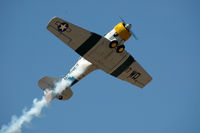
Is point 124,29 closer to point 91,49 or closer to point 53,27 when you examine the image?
point 91,49

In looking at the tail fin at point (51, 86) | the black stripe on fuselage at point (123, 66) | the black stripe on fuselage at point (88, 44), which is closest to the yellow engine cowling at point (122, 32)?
Result: the black stripe on fuselage at point (88, 44)

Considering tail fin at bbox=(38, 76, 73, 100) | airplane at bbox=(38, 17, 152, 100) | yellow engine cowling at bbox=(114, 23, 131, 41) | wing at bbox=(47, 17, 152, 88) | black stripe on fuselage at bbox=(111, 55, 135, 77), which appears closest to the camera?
wing at bbox=(47, 17, 152, 88)

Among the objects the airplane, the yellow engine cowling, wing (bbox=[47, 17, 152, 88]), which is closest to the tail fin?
the airplane

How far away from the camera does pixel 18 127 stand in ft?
70.3

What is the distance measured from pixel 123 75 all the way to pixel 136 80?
1.07m

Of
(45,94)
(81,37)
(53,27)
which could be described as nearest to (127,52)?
(81,37)

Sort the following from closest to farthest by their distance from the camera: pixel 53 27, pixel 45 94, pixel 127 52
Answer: pixel 53 27 < pixel 127 52 < pixel 45 94

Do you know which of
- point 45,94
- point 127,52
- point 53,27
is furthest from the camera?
point 45,94

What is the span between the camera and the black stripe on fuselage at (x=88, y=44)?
1833 cm

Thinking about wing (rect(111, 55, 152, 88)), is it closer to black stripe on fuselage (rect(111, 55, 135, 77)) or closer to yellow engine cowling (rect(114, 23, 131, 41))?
black stripe on fuselage (rect(111, 55, 135, 77))

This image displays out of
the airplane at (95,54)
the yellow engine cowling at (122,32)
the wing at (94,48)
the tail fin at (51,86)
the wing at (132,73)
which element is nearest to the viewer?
the wing at (94,48)

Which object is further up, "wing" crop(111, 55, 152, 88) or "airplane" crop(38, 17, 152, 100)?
"airplane" crop(38, 17, 152, 100)

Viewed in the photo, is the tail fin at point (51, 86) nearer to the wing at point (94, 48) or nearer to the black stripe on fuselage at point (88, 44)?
the wing at point (94, 48)

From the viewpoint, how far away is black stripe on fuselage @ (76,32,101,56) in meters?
18.3
